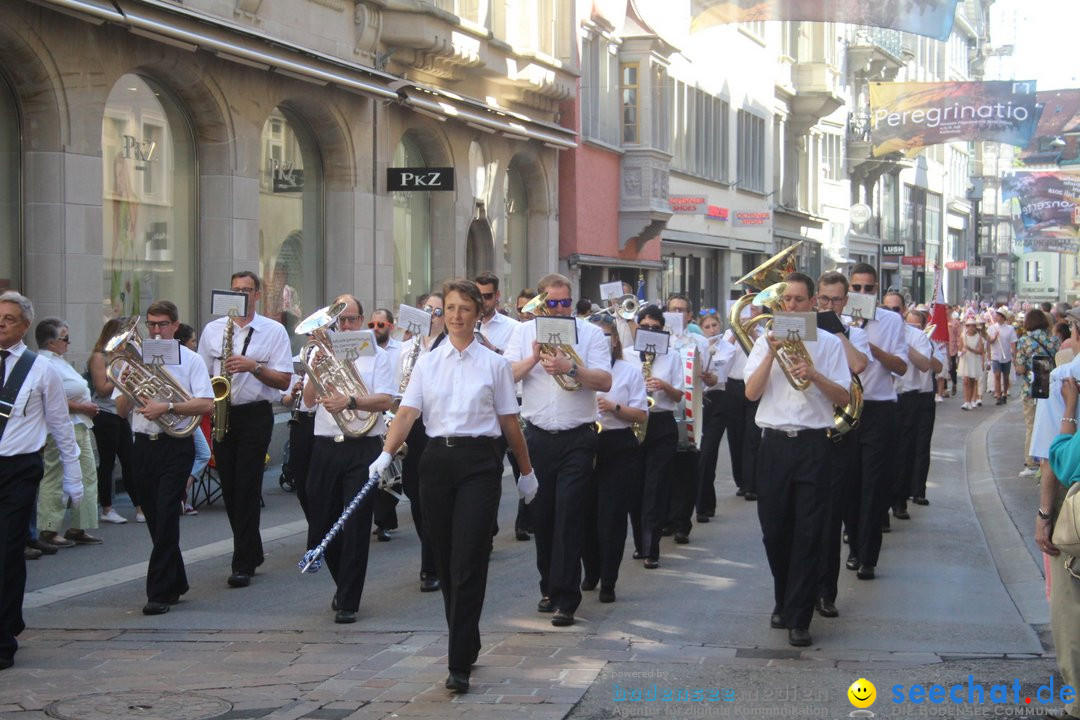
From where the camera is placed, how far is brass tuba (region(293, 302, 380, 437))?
9.06 m

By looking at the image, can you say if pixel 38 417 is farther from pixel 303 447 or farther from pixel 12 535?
pixel 303 447

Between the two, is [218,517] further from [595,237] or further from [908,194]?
[908,194]

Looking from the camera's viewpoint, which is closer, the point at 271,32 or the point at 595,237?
the point at 271,32

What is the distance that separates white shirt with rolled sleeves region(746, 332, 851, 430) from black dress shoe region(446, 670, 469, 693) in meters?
2.31

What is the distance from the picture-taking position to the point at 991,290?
8175 centimetres

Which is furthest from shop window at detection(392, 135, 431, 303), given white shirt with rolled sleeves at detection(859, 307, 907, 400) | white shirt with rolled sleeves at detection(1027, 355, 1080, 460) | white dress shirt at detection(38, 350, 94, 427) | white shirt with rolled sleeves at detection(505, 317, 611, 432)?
white shirt with rolled sleeves at detection(1027, 355, 1080, 460)

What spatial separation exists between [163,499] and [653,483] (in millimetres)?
3472

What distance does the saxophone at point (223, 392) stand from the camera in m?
9.87

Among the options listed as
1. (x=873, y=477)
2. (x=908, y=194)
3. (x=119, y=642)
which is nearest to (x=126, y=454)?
(x=119, y=642)

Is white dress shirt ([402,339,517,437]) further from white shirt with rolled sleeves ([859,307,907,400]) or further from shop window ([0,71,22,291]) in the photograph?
shop window ([0,71,22,291])

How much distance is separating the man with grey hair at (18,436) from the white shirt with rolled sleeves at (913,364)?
6.43 meters

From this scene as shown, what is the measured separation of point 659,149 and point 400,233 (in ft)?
33.9

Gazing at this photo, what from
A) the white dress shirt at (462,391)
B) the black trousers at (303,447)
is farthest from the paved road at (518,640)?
the white dress shirt at (462,391)

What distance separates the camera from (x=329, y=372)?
916 centimetres
